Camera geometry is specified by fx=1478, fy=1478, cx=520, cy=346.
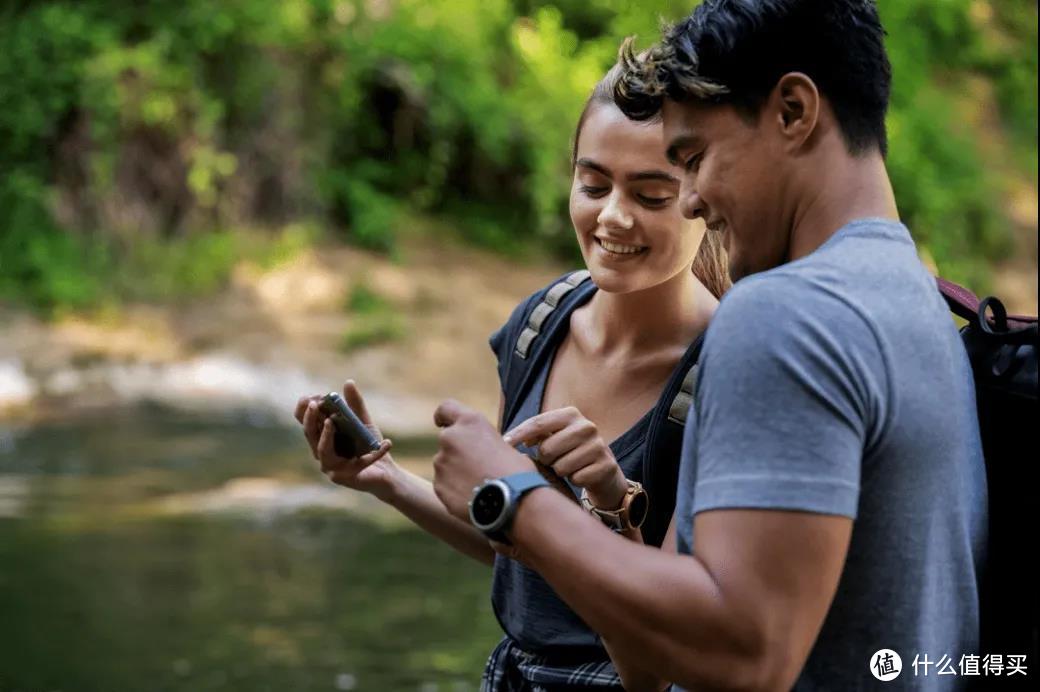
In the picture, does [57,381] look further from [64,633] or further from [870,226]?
[870,226]

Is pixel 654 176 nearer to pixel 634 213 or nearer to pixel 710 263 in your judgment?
pixel 634 213

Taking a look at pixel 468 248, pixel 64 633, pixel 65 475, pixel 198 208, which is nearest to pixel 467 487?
pixel 64 633

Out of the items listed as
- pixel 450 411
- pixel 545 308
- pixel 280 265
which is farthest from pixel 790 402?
pixel 280 265

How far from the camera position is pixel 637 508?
6.17 ft

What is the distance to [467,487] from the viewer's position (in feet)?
5.24

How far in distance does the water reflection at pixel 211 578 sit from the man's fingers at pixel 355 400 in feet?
9.66

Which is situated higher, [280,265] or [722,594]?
[280,265]

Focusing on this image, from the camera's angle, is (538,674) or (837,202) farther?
(538,674)

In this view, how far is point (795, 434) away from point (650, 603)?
0.69ft

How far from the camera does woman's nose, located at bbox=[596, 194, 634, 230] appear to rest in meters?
2.35

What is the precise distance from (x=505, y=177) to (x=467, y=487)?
14.0 m

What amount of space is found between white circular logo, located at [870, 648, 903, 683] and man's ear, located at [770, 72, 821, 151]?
530 mm

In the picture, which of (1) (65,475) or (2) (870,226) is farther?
(1) (65,475)

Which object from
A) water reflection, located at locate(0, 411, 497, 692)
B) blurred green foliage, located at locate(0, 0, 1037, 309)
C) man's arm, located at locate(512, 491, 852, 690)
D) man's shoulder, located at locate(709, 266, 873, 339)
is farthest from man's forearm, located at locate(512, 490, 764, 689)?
blurred green foliage, located at locate(0, 0, 1037, 309)
